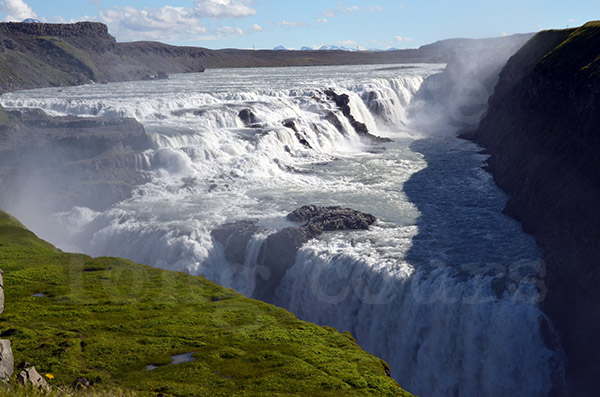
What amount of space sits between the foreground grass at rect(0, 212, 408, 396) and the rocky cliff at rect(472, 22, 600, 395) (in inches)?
410

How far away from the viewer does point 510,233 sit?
3400cm

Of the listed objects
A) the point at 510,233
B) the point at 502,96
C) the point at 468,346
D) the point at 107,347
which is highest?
the point at 502,96

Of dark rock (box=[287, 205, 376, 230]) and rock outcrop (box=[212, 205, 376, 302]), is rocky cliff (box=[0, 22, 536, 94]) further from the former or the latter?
rock outcrop (box=[212, 205, 376, 302])

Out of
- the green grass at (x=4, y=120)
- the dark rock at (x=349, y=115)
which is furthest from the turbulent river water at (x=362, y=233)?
the green grass at (x=4, y=120)

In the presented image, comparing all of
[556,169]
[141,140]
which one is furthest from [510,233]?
[141,140]

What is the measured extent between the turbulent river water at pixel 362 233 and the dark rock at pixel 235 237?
0.48m

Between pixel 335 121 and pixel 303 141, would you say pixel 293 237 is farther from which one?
pixel 335 121

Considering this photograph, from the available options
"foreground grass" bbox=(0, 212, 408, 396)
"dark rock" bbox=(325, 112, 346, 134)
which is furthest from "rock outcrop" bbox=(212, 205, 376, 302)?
"dark rock" bbox=(325, 112, 346, 134)

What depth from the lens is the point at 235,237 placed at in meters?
35.2

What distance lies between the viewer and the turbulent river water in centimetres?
2516

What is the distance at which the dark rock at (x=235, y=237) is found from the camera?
34.8 meters

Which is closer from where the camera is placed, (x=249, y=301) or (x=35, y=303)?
(x=35, y=303)

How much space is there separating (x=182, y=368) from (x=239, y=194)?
28.5 metres

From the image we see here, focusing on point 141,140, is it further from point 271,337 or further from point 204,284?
point 271,337
